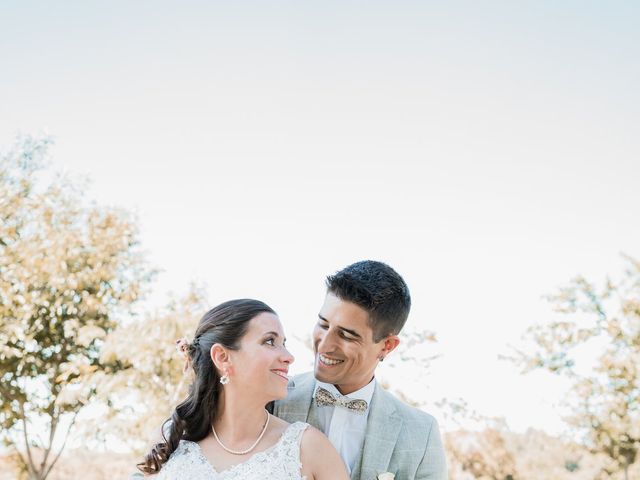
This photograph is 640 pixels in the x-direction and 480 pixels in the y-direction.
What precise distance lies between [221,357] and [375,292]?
2.90ft

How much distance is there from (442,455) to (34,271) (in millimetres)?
10294

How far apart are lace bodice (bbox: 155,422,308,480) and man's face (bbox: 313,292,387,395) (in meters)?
0.33

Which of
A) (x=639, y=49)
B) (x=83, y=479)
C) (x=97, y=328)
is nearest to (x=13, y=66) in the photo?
(x=97, y=328)

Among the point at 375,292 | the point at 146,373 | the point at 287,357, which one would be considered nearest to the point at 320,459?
the point at 287,357

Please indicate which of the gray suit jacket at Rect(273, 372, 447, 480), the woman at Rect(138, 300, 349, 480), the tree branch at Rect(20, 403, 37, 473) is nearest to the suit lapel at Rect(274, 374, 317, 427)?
the gray suit jacket at Rect(273, 372, 447, 480)

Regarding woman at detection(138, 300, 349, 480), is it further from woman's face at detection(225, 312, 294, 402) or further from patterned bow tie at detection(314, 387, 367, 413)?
patterned bow tie at detection(314, 387, 367, 413)

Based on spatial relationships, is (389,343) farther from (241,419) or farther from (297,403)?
(241,419)

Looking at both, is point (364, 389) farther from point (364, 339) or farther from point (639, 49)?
point (639, 49)

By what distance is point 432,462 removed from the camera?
3924 millimetres

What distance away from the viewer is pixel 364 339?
12.5 ft

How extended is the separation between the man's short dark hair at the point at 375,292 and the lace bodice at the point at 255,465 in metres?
0.69

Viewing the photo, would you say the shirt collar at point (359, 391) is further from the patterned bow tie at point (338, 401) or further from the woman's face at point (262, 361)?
the woman's face at point (262, 361)

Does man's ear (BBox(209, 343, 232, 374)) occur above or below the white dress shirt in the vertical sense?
above

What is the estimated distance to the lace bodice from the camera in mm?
3624
